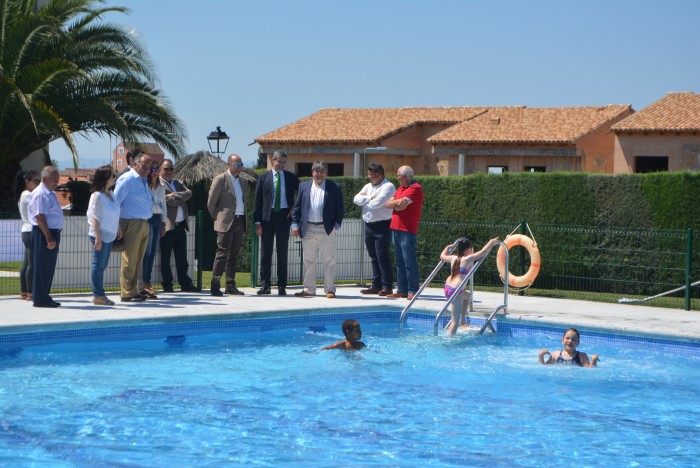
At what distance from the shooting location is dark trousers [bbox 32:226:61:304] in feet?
Result: 36.5

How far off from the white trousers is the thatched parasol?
9757 mm

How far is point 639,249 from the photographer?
51.8ft

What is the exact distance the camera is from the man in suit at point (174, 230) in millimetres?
13422

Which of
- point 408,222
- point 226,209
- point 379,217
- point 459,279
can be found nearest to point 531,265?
point 408,222

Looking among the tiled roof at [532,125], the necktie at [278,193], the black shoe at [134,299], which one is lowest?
the black shoe at [134,299]

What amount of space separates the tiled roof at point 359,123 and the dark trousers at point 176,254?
94.7ft

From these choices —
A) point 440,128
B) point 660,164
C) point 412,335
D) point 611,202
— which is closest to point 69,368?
point 412,335

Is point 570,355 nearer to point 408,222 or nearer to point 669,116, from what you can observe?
point 408,222

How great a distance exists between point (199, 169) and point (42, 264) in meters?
12.6

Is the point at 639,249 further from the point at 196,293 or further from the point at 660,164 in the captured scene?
the point at 660,164

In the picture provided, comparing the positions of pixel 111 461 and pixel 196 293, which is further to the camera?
pixel 196 293

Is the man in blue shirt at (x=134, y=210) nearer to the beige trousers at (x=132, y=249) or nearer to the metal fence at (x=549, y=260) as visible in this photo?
the beige trousers at (x=132, y=249)

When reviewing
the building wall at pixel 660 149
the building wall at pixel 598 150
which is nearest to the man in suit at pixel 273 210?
the building wall at pixel 660 149

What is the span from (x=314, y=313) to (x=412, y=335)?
1.34 meters
